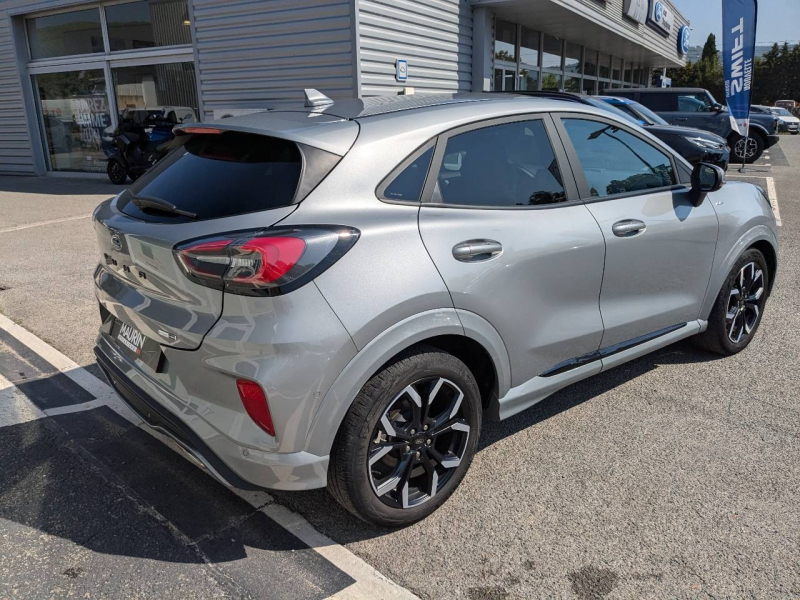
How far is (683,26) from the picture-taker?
30922 mm

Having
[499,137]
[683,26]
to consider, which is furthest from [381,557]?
[683,26]

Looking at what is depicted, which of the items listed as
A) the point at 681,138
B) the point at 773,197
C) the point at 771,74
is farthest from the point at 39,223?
the point at 771,74

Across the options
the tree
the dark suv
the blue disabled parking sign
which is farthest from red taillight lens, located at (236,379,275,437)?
the tree

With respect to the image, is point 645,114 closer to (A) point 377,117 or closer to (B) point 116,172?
(A) point 377,117

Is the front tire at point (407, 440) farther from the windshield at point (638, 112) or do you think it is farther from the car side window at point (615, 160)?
the windshield at point (638, 112)

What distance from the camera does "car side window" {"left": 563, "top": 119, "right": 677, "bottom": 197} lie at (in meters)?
3.29

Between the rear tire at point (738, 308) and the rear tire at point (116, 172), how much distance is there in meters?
12.9

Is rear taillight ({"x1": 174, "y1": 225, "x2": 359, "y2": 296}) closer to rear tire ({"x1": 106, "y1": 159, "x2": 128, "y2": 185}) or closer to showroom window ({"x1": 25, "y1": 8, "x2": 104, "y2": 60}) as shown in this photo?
rear tire ({"x1": 106, "y1": 159, "x2": 128, "y2": 185})

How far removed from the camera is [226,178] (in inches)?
100

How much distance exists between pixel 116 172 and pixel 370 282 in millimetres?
13581

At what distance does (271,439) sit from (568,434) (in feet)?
5.72

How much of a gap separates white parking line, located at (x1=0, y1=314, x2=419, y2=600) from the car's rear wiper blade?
0.96 m

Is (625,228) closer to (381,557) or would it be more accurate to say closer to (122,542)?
(381,557)

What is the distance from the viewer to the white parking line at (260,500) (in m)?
2.31
